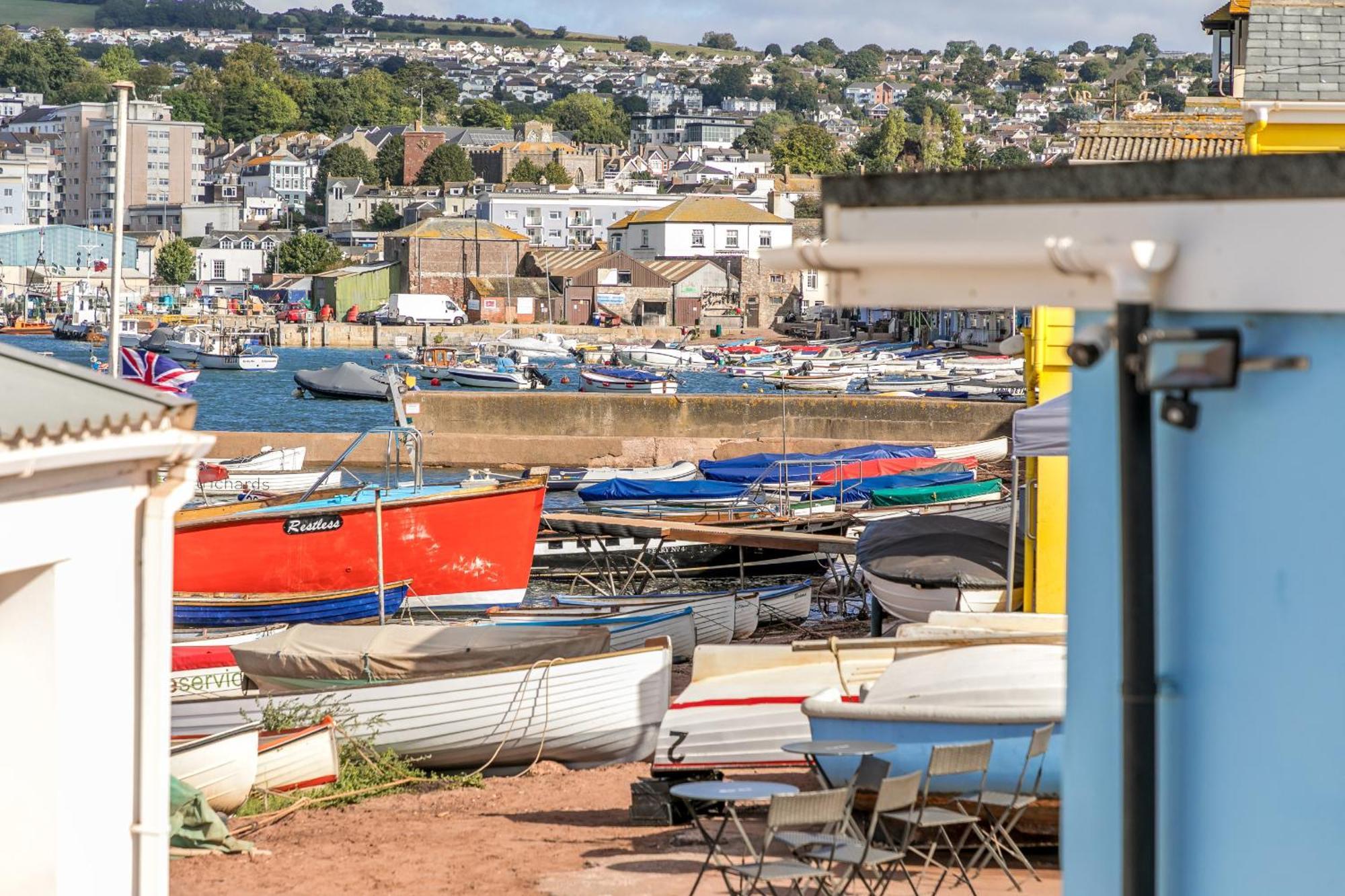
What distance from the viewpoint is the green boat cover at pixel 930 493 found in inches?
1183

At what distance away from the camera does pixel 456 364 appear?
74562 millimetres

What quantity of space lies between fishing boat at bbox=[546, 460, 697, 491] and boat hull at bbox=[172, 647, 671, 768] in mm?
20603

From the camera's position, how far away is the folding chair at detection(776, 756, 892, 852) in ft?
27.3

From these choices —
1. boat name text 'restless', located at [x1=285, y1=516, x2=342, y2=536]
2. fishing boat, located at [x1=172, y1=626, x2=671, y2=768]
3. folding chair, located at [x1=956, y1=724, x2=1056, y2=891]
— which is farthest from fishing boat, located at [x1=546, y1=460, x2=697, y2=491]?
folding chair, located at [x1=956, y1=724, x2=1056, y2=891]

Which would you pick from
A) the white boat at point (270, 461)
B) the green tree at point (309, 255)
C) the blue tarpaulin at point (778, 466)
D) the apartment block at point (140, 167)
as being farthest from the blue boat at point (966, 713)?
the apartment block at point (140, 167)

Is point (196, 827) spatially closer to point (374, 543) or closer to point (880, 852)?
point (880, 852)

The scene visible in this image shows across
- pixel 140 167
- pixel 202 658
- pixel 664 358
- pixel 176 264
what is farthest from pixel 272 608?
pixel 140 167

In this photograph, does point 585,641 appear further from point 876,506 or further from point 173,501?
point 876,506

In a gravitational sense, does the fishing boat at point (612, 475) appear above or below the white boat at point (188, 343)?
below

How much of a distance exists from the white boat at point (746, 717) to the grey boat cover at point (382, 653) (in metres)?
2.02

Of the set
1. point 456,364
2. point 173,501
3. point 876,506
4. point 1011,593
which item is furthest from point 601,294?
point 173,501

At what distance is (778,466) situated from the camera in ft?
114

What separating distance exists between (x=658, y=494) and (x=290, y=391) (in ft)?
140

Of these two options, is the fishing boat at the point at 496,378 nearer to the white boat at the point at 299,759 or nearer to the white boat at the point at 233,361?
the white boat at the point at 233,361
